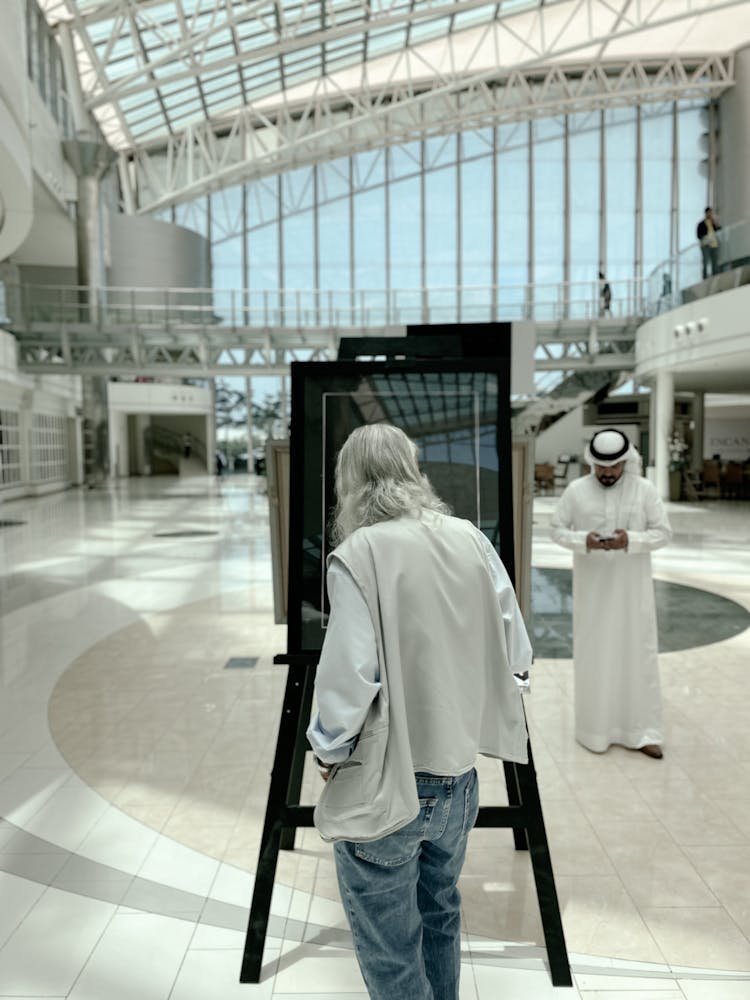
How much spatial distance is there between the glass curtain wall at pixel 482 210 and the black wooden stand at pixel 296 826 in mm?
31293

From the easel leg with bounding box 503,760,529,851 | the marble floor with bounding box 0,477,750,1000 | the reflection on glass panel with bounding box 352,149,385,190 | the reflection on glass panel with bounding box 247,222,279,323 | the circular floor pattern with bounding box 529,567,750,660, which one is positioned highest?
the reflection on glass panel with bounding box 352,149,385,190

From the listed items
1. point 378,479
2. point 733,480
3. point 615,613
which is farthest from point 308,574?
point 733,480

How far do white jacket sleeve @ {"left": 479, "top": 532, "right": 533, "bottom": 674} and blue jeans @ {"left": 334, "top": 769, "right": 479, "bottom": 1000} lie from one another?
1.03ft

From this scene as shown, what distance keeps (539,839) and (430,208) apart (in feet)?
Answer: 118

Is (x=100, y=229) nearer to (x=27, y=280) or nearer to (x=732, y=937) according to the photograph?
(x=27, y=280)

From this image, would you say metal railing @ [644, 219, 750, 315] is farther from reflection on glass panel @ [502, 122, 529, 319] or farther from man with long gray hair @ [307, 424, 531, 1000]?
man with long gray hair @ [307, 424, 531, 1000]

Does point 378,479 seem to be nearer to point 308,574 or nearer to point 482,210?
point 308,574

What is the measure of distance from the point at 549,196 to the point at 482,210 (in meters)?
2.87

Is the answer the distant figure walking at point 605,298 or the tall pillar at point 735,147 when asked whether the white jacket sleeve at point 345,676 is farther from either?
the tall pillar at point 735,147

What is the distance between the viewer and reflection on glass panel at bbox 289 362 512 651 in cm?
264

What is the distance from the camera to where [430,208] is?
35.6 metres

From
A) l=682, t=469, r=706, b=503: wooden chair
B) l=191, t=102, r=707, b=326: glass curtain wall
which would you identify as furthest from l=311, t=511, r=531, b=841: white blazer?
l=191, t=102, r=707, b=326: glass curtain wall

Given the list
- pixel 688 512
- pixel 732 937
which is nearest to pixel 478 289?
pixel 688 512

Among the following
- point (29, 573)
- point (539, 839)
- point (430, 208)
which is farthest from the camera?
point (430, 208)
